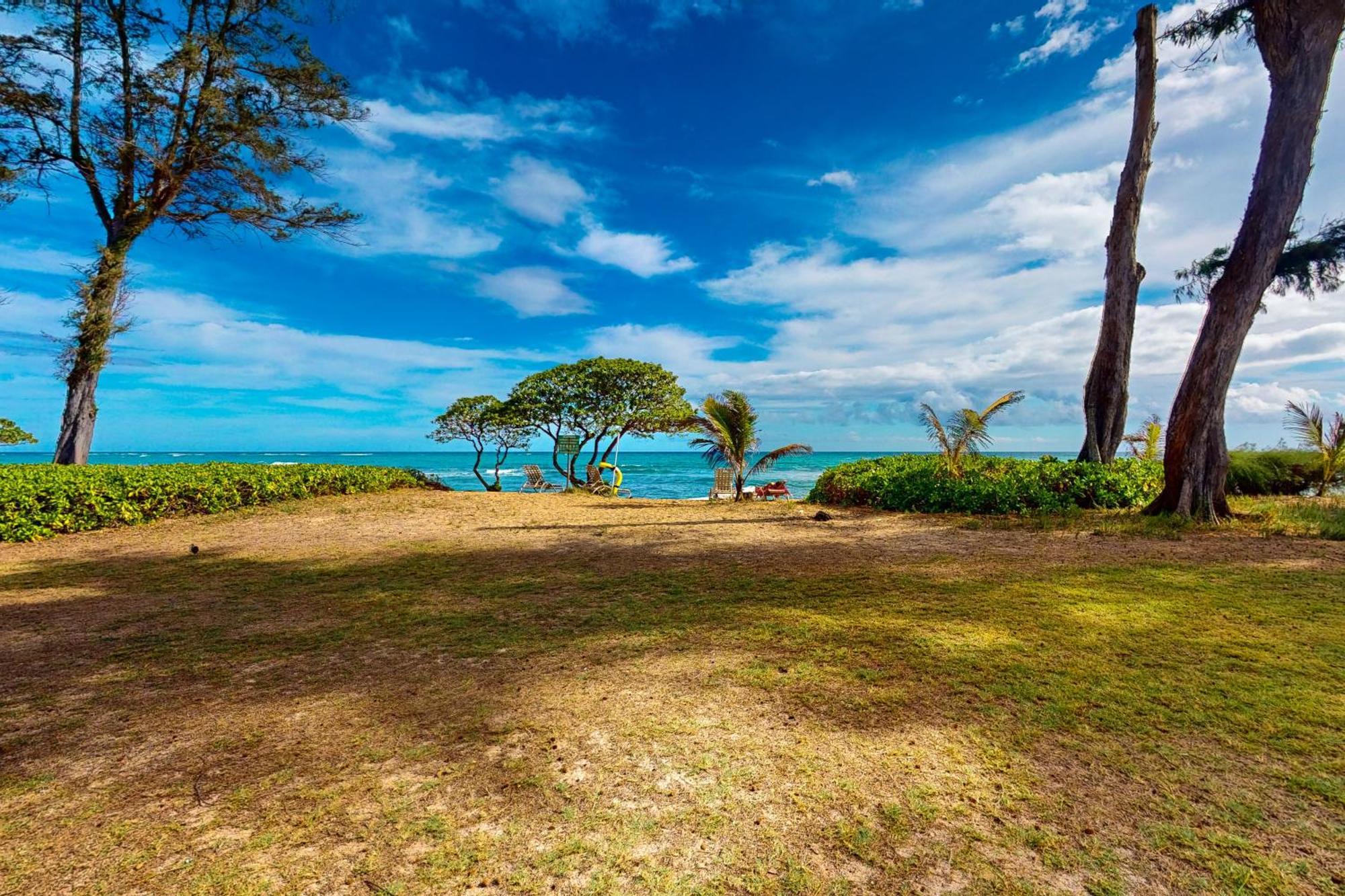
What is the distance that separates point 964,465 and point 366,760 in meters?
10.6

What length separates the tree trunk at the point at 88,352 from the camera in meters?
10.7

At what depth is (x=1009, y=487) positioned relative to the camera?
370 inches

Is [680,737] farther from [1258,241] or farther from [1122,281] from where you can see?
[1122,281]

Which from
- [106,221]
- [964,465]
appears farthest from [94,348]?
[964,465]

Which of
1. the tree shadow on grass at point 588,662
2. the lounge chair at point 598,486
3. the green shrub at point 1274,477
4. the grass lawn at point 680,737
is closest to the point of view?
the grass lawn at point 680,737

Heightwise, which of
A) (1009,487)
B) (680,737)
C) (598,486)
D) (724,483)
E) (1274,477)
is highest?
(1274,477)

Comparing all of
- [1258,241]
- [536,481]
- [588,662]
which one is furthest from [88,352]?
[1258,241]

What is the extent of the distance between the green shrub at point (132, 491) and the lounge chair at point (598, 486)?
6630 millimetres

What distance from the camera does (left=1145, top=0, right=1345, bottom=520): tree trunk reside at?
24.3 ft

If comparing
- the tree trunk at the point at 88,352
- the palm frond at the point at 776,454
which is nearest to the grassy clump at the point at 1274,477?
the palm frond at the point at 776,454

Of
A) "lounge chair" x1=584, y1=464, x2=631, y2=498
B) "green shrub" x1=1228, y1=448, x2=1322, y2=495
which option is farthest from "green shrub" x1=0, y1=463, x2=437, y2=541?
"green shrub" x1=1228, y1=448, x2=1322, y2=495

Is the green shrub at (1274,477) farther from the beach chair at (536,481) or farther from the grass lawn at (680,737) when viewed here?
the beach chair at (536,481)

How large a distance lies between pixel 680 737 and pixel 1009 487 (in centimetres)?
902

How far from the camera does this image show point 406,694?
2.74m
